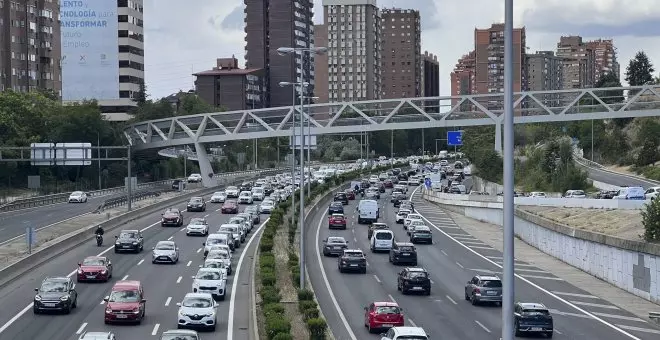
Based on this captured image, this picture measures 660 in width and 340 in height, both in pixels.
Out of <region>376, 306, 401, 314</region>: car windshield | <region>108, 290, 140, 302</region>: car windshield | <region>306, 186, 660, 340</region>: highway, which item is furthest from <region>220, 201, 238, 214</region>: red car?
<region>376, 306, 401, 314</region>: car windshield

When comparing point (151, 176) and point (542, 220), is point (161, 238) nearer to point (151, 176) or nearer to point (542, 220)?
point (542, 220)

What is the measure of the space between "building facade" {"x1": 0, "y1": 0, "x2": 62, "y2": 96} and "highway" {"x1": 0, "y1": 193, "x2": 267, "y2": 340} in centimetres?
8956

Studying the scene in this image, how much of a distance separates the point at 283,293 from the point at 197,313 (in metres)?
6.91

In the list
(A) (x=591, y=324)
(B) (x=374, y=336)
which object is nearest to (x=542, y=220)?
(A) (x=591, y=324)

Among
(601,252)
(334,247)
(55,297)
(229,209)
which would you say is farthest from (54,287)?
(229,209)

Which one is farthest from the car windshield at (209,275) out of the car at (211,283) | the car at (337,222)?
the car at (337,222)

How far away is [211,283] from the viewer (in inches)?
1591

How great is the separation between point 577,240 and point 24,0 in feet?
372

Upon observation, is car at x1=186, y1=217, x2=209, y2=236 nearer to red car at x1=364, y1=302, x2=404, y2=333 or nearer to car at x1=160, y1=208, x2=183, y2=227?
car at x1=160, y1=208, x2=183, y2=227

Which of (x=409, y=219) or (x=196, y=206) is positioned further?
(x=196, y=206)

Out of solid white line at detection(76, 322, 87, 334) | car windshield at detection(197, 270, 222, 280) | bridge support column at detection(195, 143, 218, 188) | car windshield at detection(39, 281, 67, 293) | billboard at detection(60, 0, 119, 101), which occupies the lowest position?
solid white line at detection(76, 322, 87, 334)

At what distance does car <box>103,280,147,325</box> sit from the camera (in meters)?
34.2

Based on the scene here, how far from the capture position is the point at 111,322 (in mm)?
34375

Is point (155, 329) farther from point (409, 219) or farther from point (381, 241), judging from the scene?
point (409, 219)
